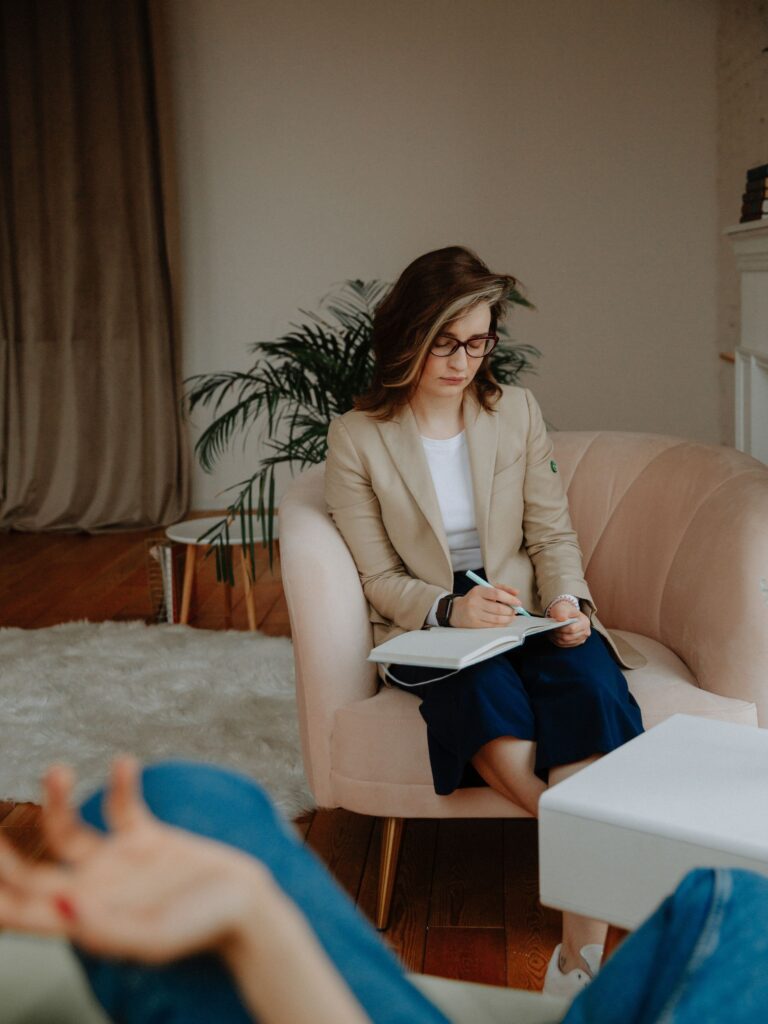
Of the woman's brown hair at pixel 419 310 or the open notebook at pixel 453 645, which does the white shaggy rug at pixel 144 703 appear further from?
the woman's brown hair at pixel 419 310

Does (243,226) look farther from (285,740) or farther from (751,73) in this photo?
(285,740)

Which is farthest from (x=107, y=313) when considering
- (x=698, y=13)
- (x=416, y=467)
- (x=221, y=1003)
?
(x=221, y=1003)

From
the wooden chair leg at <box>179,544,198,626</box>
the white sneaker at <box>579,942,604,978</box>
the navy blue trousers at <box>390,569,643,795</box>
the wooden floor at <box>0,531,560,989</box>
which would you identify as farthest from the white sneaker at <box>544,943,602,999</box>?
the wooden chair leg at <box>179,544,198,626</box>

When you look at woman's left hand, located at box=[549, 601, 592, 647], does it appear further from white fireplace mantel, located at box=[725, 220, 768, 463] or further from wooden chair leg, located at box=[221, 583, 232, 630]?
wooden chair leg, located at box=[221, 583, 232, 630]

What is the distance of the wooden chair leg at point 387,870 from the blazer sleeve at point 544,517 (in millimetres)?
490

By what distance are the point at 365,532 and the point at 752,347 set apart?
151 centimetres

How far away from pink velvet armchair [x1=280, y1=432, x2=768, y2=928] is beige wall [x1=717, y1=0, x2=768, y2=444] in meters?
2.35

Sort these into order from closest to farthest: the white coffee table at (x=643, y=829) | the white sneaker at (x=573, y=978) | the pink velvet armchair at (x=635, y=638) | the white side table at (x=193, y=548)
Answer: the white coffee table at (x=643, y=829), the white sneaker at (x=573, y=978), the pink velvet armchair at (x=635, y=638), the white side table at (x=193, y=548)

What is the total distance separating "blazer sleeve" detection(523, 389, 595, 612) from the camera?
220 centimetres

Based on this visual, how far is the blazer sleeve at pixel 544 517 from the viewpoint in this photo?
7.22 feet

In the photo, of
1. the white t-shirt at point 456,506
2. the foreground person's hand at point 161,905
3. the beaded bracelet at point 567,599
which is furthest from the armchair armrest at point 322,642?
the foreground person's hand at point 161,905

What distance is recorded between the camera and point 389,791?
1.98 metres

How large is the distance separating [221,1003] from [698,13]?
5483 millimetres

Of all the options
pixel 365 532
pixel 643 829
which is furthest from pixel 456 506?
pixel 643 829
